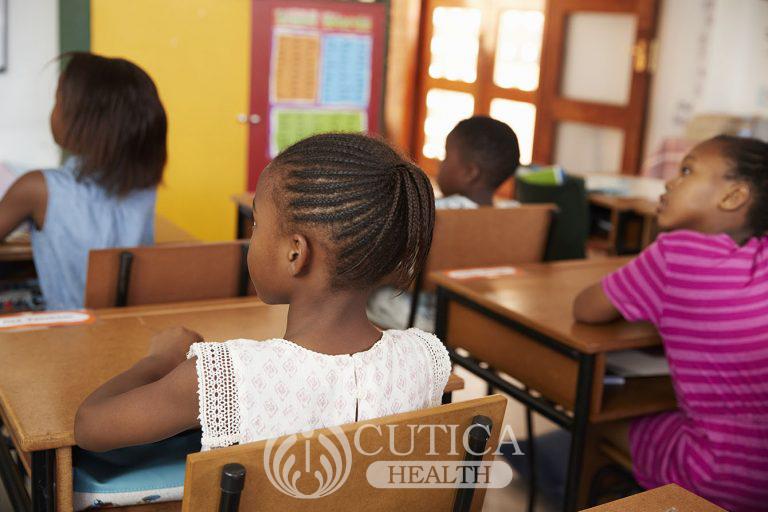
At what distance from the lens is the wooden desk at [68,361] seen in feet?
4.15

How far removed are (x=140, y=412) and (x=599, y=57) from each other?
5.04 meters

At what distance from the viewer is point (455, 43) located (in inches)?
282

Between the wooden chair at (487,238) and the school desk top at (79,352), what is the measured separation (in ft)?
2.74

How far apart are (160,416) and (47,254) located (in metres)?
1.29

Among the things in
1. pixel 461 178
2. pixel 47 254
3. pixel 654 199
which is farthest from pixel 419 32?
pixel 47 254

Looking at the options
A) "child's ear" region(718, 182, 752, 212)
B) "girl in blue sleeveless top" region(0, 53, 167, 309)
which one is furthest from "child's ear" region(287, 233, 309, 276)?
"girl in blue sleeveless top" region(0, 53, 167, 309)

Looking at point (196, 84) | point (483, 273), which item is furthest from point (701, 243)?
point (196, 84)

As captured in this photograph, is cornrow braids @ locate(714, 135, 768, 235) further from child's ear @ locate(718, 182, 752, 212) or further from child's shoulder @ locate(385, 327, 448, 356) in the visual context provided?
child's shoulder @ locate(385, 327, 448, 356)

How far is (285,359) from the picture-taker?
3.75 feet

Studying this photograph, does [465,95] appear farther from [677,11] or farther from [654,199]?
[654,199]

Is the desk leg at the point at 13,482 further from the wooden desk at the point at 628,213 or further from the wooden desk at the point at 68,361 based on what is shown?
the wooden desk at the point at 628,213

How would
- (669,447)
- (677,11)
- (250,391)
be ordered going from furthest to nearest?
(677,11), (669,447), (250,391)

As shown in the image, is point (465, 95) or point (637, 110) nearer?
point (637, 110)

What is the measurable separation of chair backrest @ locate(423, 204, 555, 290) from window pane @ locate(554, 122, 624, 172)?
285 cm
